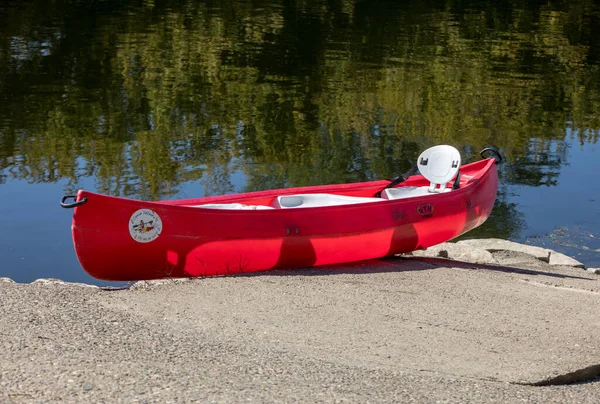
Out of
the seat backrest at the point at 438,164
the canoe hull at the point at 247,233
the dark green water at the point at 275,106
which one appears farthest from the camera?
the dark green water at the point at 275,106

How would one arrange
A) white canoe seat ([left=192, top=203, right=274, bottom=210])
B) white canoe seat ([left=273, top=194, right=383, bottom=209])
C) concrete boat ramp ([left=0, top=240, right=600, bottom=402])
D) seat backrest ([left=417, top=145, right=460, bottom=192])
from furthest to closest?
seat backrest ([left=417, top=145, right=460, bottom=192]) → white canoe seat ([left=273, top=194, right=383, bottom=209]) → white canoe seat ([left=192, top=203, right=274, bottom=210]) → concrete boat ramp ([left=0, top=240, right=600, bottom=402])

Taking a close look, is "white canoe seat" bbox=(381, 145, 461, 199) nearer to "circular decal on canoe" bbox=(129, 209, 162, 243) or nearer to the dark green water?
the dark green water

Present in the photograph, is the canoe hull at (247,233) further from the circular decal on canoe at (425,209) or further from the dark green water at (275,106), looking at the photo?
the dark green water at (275,106)

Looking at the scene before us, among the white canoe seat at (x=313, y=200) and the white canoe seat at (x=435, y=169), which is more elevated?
the white canoe seat at (x=435, y=169)

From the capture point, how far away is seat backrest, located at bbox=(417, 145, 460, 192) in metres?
10.3

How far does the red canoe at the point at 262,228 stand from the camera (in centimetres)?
804

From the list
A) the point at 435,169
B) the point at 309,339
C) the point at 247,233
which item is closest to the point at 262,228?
the point at 247,233

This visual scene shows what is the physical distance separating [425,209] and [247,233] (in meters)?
2.23

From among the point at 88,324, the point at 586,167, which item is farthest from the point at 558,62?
the point at 88,324

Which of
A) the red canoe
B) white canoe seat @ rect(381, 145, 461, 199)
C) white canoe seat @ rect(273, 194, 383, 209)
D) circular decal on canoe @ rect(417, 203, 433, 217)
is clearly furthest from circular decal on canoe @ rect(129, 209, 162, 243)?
white canoe seat @ rect(381, 145, 461, 199)

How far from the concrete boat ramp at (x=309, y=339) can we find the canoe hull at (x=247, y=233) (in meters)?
0.22

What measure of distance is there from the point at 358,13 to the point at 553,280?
959 inches

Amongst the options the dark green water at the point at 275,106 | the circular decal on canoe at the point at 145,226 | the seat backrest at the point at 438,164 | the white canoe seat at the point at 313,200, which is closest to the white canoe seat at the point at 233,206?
the white canoe seat at the point at 313,200

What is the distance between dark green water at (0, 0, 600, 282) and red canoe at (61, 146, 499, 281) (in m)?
1.86
